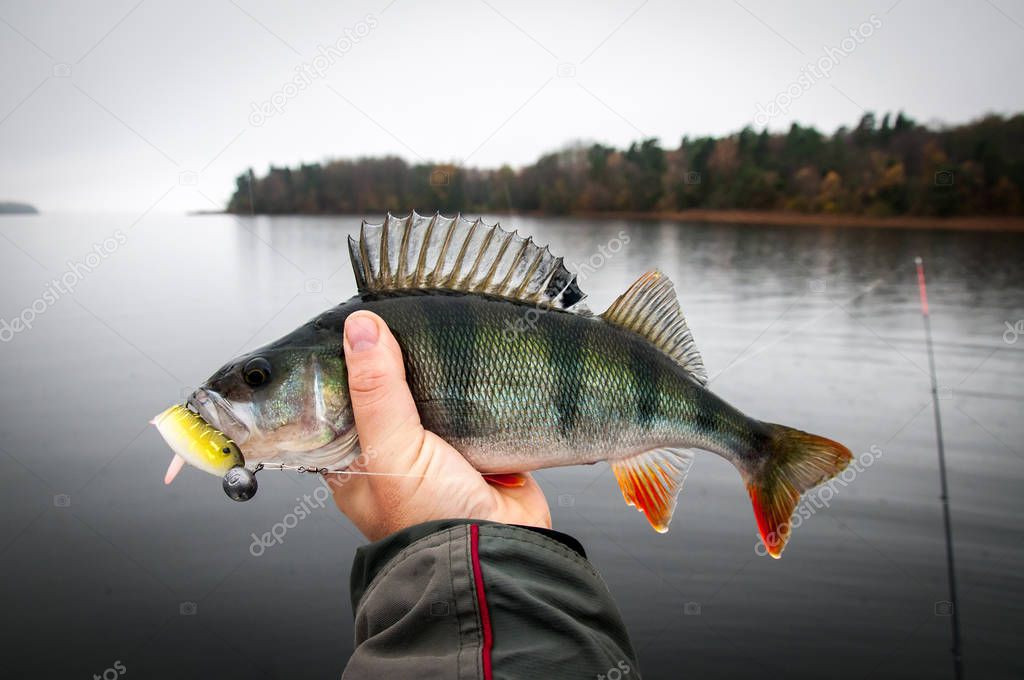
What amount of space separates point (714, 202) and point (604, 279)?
6.22 m

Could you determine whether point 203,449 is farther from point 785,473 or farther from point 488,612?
point 785,473

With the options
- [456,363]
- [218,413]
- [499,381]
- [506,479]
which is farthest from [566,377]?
[218,413]

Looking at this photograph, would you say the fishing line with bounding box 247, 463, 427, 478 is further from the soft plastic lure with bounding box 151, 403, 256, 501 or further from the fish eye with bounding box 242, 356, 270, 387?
the fish eye with bounding box 242, 356, 270, 387

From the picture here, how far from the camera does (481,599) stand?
1618mm

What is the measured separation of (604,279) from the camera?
27.7 meters

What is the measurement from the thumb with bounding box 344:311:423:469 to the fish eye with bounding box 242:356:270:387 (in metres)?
0.29

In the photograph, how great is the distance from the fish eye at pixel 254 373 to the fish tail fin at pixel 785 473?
Answer: 66.8 inches

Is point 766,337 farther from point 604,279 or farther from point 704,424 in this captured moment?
point 704,424

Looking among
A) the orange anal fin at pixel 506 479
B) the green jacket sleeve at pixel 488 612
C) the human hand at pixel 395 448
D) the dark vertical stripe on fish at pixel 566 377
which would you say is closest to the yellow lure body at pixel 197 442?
the human hand at pixel 395 448

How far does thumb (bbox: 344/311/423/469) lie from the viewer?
226 centimetres

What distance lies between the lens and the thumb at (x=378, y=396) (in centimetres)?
226

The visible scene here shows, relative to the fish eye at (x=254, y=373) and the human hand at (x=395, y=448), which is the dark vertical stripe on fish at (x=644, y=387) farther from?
the fish eye at (x=254, y=373)

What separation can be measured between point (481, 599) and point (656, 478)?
1.16 metres

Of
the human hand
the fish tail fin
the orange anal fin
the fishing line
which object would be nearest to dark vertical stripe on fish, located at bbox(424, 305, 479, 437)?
the human hand
